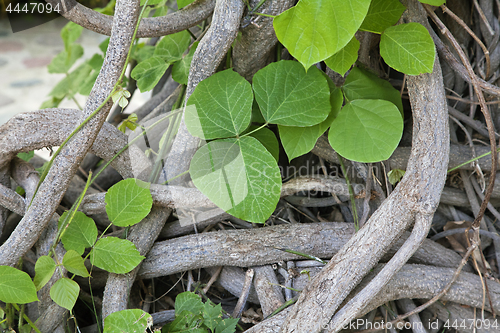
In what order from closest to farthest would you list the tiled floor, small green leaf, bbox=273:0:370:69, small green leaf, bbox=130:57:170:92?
1. small green leaf, bbox=273:0:370:69
2. small green leaf, bbox=130:57:170:92
3. the tiled floor

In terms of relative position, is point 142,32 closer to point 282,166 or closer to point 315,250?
point 282,166

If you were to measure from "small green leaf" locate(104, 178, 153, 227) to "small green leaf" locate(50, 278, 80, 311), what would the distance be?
124mm

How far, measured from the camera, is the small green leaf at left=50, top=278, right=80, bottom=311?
58 cm

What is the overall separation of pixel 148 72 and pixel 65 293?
1.61ft

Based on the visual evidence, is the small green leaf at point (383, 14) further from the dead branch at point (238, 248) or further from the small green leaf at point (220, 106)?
the dead branch at point (238, 248)

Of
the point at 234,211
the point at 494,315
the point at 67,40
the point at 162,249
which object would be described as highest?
the point at 67,40

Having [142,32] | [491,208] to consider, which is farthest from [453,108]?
[142,32]

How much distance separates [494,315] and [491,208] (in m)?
0.23

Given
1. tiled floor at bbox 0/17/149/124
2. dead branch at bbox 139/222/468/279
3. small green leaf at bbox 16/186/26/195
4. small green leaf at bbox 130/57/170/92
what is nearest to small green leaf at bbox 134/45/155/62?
small green leaf at bbox 130/57/170/92

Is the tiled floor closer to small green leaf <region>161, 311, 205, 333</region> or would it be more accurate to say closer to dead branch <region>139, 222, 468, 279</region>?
dead branch <region>139, 222, 468, 279</region>

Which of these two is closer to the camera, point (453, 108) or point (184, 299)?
point (184, 299)

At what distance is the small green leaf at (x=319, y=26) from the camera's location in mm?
477

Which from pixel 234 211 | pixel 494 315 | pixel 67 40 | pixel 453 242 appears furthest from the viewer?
pixel 67 40

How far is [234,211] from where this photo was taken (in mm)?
582
